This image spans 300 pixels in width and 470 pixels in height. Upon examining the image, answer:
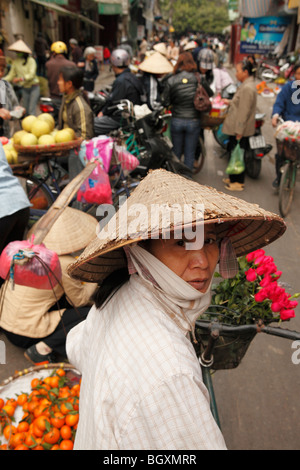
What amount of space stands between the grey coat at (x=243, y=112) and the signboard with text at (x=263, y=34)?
1851 centimetres

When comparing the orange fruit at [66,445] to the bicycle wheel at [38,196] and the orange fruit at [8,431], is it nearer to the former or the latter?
the orange fruit at [8,431]

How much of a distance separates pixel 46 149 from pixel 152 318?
2791 mm

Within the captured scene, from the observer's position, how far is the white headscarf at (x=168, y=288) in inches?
43.2

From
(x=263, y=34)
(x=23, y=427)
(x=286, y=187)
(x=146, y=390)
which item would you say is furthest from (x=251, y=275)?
(x=263, y=34)

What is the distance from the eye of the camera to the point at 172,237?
111 centimetres

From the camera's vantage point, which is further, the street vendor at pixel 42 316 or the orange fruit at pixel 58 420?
the street vendor at pixel 42 316

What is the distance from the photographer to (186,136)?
18.1ft

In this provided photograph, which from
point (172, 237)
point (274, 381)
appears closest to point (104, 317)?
point (172, 237)

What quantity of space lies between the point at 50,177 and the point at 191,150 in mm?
2344

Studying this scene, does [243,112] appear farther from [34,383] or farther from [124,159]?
[34,383]

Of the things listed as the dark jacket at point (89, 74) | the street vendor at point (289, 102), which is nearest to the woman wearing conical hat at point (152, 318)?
the street vendor at point (289, 102)

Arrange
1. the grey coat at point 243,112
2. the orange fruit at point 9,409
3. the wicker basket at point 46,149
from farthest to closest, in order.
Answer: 1. the grey coat at point 243,112
2. the wicker basket at point 46,149
3. the orange fruit at point 9,409

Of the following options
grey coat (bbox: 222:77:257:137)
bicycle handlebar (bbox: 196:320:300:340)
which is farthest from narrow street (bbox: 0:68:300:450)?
grey coat (bbox: 222:77:257:137)
